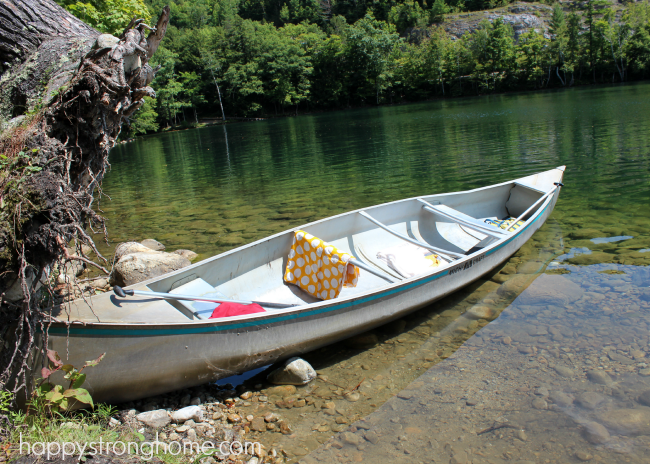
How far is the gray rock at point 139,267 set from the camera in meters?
6.49

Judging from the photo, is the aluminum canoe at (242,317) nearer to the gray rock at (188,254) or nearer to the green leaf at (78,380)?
the green leaf at (78,380)

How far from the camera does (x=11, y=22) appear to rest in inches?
149

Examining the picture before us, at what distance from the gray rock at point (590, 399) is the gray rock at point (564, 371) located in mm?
295

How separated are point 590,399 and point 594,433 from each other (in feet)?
1.43

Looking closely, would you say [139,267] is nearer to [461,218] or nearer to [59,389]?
[59,389]

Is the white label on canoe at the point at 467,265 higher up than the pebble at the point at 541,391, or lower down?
higher up

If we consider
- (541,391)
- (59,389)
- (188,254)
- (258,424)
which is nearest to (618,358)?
(541,391)

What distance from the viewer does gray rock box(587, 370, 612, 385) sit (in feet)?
14.0

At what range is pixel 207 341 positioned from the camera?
399 centimetres

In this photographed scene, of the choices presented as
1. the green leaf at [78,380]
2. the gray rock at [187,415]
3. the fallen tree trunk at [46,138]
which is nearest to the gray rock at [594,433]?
the gray rock at [187,415]

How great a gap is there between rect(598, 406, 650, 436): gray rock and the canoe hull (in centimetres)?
218

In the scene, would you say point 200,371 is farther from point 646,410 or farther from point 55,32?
point 646,410

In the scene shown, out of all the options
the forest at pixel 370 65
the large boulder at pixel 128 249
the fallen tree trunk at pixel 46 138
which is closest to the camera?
the fallen tree trunk at pixel 46 138

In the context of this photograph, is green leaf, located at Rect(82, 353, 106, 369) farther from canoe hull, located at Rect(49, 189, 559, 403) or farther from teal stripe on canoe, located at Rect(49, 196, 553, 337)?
teal stripe on canoe, located at Rect(49, 196, 553, 337)
